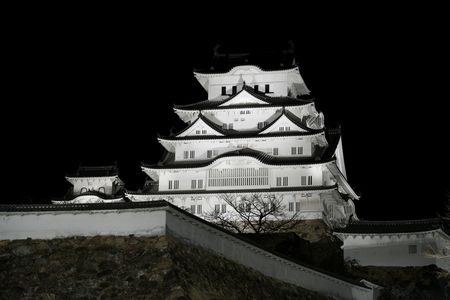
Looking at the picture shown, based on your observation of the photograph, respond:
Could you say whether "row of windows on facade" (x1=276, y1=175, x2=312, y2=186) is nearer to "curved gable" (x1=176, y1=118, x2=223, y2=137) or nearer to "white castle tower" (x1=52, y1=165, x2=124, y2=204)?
"curved gable" (x1=176, y1=118, x2=223, y2=137)

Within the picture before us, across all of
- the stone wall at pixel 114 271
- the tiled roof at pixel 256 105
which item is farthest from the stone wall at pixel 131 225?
the tiled roof at pixel 256 105

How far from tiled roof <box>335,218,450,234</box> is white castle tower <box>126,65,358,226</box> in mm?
6566

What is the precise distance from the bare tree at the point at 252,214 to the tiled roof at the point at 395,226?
164 inches

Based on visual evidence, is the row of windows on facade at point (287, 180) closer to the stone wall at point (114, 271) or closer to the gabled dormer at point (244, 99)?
the gabled dormer at point (244, 99)

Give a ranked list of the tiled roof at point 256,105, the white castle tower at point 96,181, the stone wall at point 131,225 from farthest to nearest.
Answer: the white castle tower at point 96,181, the tiled roof at point 256,105, the stone wall at point 131,225

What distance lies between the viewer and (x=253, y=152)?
45719 mm

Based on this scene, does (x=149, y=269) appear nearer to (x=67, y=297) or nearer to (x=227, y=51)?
(x=67, y=297)

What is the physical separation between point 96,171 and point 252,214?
1645 centimetres

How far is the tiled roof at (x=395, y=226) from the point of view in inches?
1384

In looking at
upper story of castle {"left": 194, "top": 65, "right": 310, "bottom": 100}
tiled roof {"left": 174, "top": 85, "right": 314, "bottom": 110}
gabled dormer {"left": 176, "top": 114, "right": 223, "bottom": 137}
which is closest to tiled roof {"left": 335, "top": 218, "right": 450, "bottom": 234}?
tiled roof {"left": 174, "top": 85, "right": 314, "bottom": 110}

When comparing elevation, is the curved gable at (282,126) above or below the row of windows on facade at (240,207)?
above

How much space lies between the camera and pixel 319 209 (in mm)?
43188

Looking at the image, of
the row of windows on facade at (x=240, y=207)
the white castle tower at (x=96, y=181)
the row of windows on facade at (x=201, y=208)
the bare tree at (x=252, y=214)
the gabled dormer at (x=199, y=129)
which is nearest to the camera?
the bare tree at (x=252, y=214)

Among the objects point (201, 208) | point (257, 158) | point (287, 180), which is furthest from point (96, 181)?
point (287, 180)
